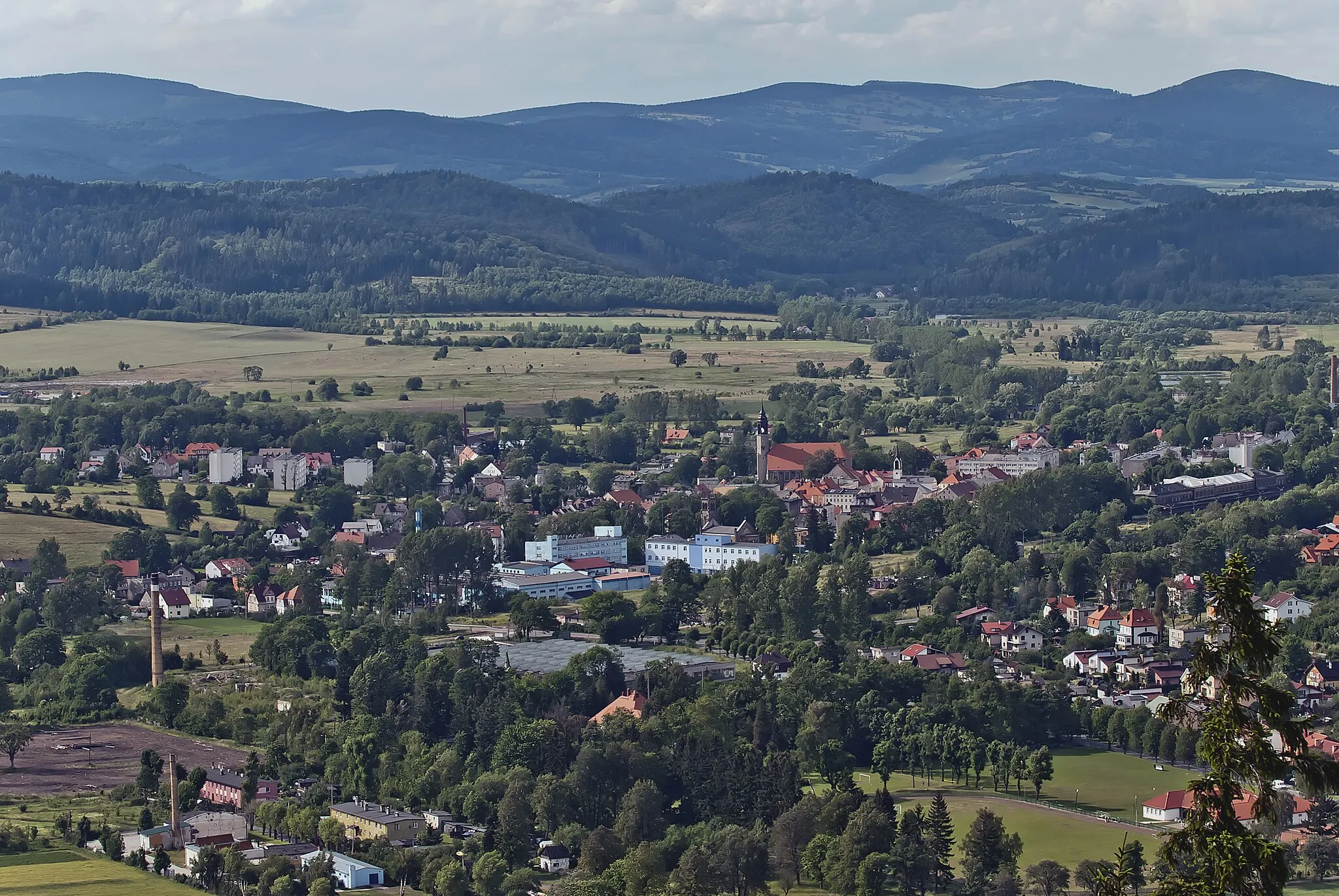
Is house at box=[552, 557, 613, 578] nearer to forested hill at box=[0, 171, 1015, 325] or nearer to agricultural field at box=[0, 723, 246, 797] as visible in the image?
agricultural field at box=[0, 723, 246, 797]

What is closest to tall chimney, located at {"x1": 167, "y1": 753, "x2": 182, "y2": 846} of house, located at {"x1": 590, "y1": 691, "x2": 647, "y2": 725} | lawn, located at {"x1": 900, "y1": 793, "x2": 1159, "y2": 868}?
house, located at {"x1": 590, "y1": 691, "x2": 647, "y2": 725}

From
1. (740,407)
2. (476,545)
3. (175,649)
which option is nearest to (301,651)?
(175,649)

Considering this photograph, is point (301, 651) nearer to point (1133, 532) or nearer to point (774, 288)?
point (1133, 532)

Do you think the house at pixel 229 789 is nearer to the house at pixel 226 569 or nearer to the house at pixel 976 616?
the house at pixel 976 616

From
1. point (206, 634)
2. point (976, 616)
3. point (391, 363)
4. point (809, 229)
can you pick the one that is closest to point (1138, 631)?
point (976, 616)

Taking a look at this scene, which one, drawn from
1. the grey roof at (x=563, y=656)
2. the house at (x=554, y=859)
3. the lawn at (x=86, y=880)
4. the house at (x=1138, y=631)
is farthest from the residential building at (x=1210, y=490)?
the lawn at (x=86, y=880)

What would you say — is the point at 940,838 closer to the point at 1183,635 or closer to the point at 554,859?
A: the point at 554,859
